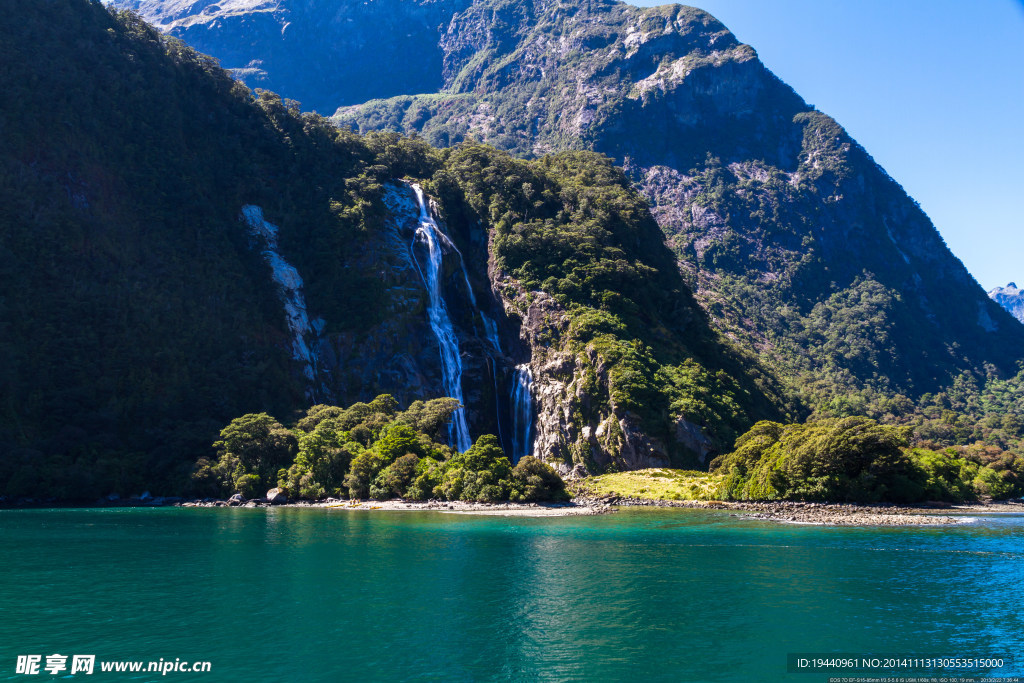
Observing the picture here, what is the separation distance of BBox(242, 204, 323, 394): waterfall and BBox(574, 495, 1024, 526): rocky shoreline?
4734 cm

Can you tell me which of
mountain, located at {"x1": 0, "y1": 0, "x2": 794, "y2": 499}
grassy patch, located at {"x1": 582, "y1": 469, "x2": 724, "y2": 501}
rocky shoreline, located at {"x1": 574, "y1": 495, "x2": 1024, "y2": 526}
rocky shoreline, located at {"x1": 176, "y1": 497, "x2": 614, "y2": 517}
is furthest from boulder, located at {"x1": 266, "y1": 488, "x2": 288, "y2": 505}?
grassy patch, located at {"x1": 582, "y1": 469, "x2": 724, "y2": 501}

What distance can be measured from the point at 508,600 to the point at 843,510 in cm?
3737

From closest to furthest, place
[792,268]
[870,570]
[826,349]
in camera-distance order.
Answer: [870,570] → [826,349] → [792,268]

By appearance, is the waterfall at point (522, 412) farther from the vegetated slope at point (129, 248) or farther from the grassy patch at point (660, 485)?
the vegetated slope at point (129, 248)

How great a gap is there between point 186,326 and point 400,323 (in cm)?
2715

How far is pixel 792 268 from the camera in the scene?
18375cm

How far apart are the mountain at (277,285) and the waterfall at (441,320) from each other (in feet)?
1.46

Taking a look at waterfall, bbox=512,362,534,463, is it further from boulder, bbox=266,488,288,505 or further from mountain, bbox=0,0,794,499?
boulder, bbox=266,488,288,505

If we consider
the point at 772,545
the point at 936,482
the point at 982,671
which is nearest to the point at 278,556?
the point at 772,545

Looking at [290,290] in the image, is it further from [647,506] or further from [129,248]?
[647,506]

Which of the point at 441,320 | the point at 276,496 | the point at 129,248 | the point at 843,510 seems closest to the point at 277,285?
the point at 129,248

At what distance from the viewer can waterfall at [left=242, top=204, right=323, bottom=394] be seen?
316 ft

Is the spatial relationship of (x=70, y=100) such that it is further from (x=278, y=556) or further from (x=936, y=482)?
(x=936, y=482)

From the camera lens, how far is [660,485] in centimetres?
7056
